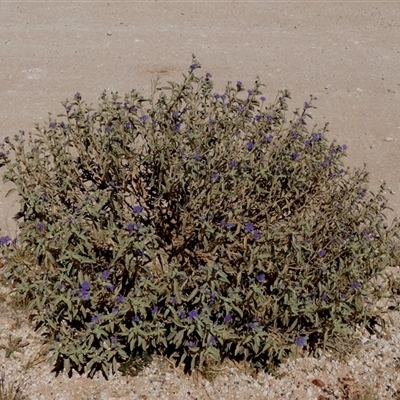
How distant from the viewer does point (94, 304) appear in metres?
3.15

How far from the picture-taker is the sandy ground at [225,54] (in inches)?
254

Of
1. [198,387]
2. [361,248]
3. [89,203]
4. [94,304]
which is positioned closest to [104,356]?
[94,304]

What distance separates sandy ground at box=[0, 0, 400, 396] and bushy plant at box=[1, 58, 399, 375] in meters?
2.01

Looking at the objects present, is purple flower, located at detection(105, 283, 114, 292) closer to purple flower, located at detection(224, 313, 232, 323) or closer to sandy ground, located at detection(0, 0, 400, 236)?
purple flower, located at detection(224, 313, 232, 323)

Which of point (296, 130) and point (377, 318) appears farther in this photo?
point (377, 318)

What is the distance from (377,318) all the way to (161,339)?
5.64 ft

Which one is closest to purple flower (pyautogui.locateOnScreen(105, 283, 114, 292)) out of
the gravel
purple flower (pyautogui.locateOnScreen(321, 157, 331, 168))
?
the gravel

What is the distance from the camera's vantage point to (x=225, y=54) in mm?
7898

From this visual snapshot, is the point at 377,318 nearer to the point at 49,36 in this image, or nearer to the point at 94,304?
the point at 94,304

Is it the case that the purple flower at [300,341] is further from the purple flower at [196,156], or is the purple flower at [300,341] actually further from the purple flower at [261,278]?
the purple flower at [196,156]

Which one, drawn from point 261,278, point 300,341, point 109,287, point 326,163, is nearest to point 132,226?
point 109,287

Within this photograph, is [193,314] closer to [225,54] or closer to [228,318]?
[228,318]

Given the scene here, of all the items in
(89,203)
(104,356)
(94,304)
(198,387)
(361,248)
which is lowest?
(198,387)

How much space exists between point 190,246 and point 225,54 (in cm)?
504
